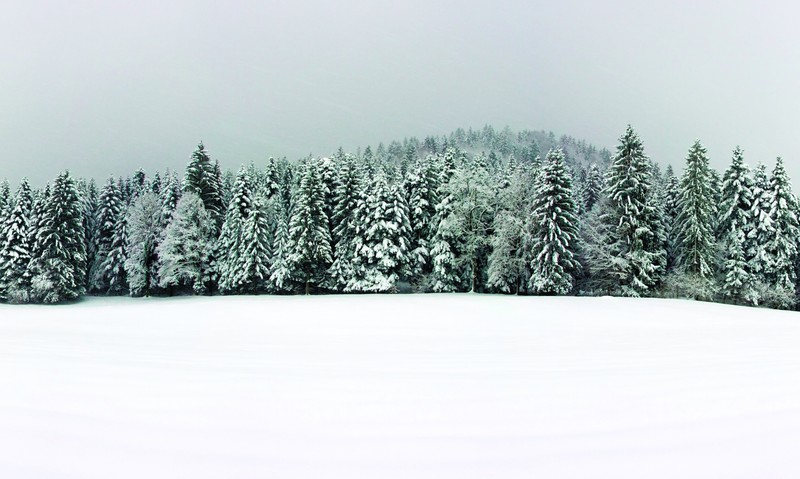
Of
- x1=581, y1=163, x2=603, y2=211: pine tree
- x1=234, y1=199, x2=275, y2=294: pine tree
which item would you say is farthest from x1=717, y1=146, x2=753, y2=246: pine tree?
x1=234, y1=199, x2=275, y2=294: pine tree

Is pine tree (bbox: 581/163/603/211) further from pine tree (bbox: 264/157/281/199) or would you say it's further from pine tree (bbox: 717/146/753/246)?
pine tree (bbox: 264/157/281/199)

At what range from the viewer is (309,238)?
36656 millimetres

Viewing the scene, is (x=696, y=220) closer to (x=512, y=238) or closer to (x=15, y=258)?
(x=512, y=238)

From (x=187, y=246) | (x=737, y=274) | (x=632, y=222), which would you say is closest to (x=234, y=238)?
(x=187, y=246)

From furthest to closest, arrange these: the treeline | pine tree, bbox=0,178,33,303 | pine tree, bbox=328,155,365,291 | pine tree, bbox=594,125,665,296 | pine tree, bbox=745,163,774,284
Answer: pine tree, bbox=0,178,33,303
pine tree, bbox=328,155,365,291
the treeline
pine tree, bbox=594,125,665,296
pine tree, bbox=745,163,774,284

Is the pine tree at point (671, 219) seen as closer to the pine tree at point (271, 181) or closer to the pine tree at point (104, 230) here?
the pine tree at point (271, 181)

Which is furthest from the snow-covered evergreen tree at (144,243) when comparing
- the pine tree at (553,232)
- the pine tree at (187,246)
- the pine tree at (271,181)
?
the pine tree at (553,232)

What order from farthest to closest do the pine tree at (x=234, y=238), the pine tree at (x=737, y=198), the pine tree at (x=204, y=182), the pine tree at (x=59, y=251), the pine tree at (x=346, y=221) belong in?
the pine tree at (x=204, y=182)
the pine tree at (x=234, y=238)
the pine tree at (x=59, y=251)
the pine tree at (x=346, y=221)
the pine tree at (x=737, y=198)

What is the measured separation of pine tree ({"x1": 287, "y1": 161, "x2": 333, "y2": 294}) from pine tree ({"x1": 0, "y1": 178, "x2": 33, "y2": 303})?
24.1m

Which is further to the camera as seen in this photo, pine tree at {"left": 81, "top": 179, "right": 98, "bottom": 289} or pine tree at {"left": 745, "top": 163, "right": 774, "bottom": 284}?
pine tree at {"left": 81, "top": 179, "right": 98, "bottom": 289}

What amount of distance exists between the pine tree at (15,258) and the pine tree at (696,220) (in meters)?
55.2

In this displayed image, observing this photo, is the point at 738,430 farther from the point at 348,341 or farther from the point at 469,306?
the point at 469,306

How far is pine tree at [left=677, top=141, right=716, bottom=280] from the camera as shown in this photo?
31.3m

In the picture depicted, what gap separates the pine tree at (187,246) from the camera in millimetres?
36938
